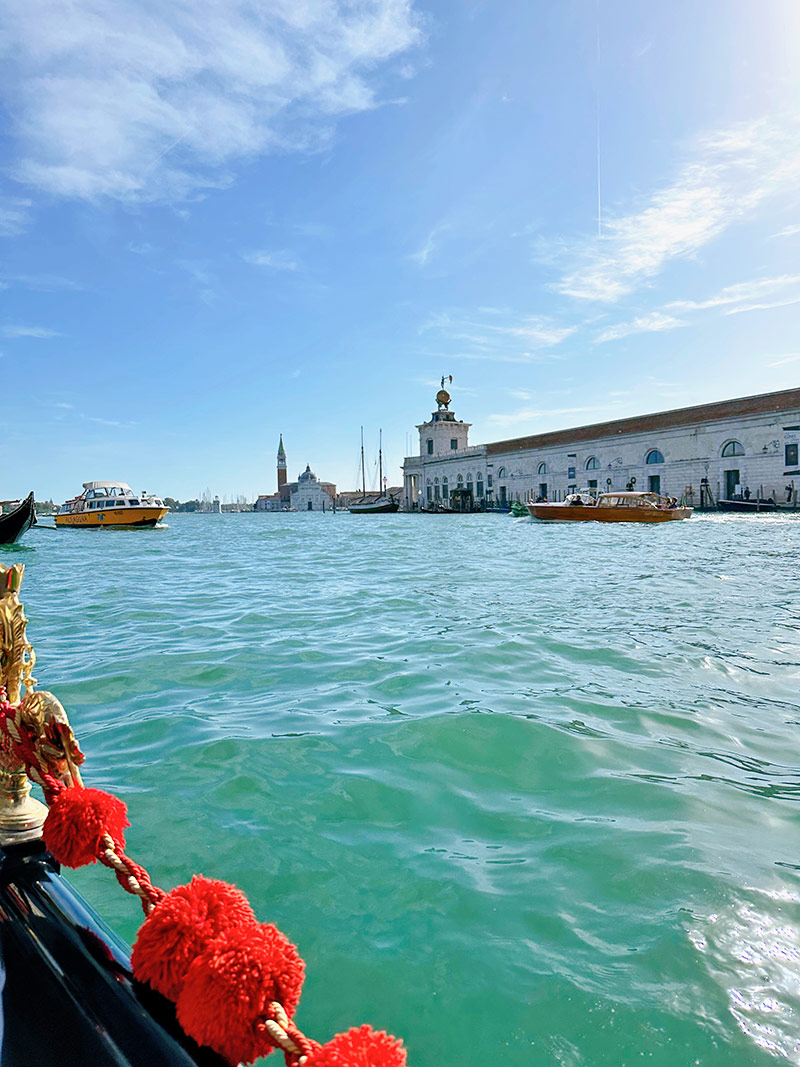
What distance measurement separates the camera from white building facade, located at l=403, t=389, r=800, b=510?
39.0m

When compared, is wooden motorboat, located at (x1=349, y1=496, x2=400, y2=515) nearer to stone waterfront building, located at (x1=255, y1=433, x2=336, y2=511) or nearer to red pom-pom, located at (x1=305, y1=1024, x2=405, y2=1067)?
stone waterfront building, located at (x1=255, y1=433, x2=336, y2=511)

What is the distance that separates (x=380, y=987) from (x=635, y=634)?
489 cm

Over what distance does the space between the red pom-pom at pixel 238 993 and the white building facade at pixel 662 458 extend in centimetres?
4376

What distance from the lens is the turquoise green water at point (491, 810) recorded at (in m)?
1.77

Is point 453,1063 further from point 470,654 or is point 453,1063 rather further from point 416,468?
point 416,468

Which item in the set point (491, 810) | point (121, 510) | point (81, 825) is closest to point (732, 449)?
point (121, 510)

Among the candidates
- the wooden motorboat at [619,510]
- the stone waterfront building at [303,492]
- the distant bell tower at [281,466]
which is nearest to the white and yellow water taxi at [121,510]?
the wooden motorboat at [619,510]

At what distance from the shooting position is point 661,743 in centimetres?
351

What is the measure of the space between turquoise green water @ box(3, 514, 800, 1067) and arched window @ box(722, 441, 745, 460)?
38.8m

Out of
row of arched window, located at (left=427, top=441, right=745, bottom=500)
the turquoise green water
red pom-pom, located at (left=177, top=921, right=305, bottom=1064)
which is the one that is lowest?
the turquoise green water

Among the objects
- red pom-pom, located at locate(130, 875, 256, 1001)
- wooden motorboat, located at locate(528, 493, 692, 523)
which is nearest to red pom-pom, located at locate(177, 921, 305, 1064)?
red pom-pom, located at locate(130, 875, 256, 1001)

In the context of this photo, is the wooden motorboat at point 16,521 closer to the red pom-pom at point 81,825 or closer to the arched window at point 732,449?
the red pom-pom at point 81,825

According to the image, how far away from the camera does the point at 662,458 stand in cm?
4594

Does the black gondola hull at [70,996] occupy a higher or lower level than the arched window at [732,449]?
lower
